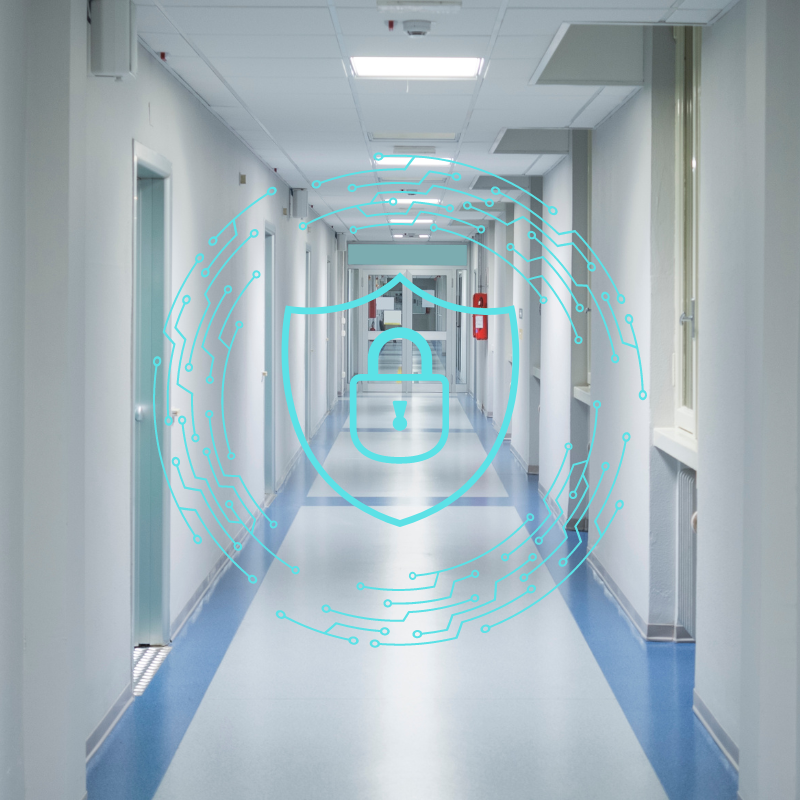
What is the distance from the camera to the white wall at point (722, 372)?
3.09 m

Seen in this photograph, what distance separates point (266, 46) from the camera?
3.70 metres

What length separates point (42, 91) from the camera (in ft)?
8.53

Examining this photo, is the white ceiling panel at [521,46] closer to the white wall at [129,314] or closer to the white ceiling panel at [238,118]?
the white wall at [129,314]

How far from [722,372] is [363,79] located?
6.74 feet

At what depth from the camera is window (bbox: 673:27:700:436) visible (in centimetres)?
407

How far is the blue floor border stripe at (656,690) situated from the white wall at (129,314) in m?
1.83

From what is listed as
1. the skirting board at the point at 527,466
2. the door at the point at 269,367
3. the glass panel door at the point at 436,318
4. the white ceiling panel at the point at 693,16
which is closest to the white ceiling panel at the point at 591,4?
the white ceiling panel at the point at 693,16

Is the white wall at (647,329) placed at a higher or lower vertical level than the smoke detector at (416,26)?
lower

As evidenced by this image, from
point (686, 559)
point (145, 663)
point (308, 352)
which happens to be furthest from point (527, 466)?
point (145, 663)

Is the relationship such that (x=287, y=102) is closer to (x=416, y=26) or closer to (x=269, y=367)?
(x=416, y=26)

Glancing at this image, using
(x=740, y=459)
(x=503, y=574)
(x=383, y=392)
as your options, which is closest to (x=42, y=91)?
(x=740, y=459)

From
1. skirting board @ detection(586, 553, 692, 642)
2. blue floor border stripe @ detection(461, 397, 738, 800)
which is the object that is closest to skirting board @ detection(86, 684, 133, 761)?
blue floor border stripe @ detection(461, 397, 738, 800)

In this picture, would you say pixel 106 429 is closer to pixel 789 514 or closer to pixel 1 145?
pixel 1 145

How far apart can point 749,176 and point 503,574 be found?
303 centimetres
